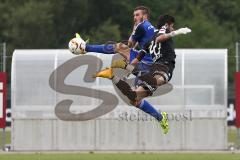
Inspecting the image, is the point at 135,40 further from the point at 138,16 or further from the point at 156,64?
the point at 156,64

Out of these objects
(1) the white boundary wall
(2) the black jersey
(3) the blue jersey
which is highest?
(3) the blue jersey

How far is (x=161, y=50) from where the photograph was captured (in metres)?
18.7

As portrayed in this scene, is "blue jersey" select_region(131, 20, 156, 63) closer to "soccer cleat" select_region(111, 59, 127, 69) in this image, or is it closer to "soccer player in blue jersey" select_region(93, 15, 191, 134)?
"soccer player in blue jersey" select_region(93, 15, 191, 134)

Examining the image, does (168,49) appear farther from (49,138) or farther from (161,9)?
(161,9)

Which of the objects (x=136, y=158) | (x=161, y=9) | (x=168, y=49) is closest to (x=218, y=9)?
(x=161, y=9)

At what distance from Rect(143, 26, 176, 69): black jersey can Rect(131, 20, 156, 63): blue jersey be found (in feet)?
0.33

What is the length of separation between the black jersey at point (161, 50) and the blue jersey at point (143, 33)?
10 centimetres

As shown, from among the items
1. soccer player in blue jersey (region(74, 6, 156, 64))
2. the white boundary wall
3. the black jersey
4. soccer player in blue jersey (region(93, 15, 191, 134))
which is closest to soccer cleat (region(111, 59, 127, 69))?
soccer player in blue jersey (region(93, 15, 191, 134))

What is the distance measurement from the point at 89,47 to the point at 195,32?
4449 cm

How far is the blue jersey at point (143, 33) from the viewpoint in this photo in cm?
1858

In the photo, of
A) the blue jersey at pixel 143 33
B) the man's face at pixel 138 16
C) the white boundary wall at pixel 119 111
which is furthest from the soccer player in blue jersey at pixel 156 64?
the white boundary wall at pixel 119 111

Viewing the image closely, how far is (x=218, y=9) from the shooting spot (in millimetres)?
71438

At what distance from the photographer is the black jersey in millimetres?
18562

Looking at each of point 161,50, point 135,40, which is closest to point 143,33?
point 135,40
